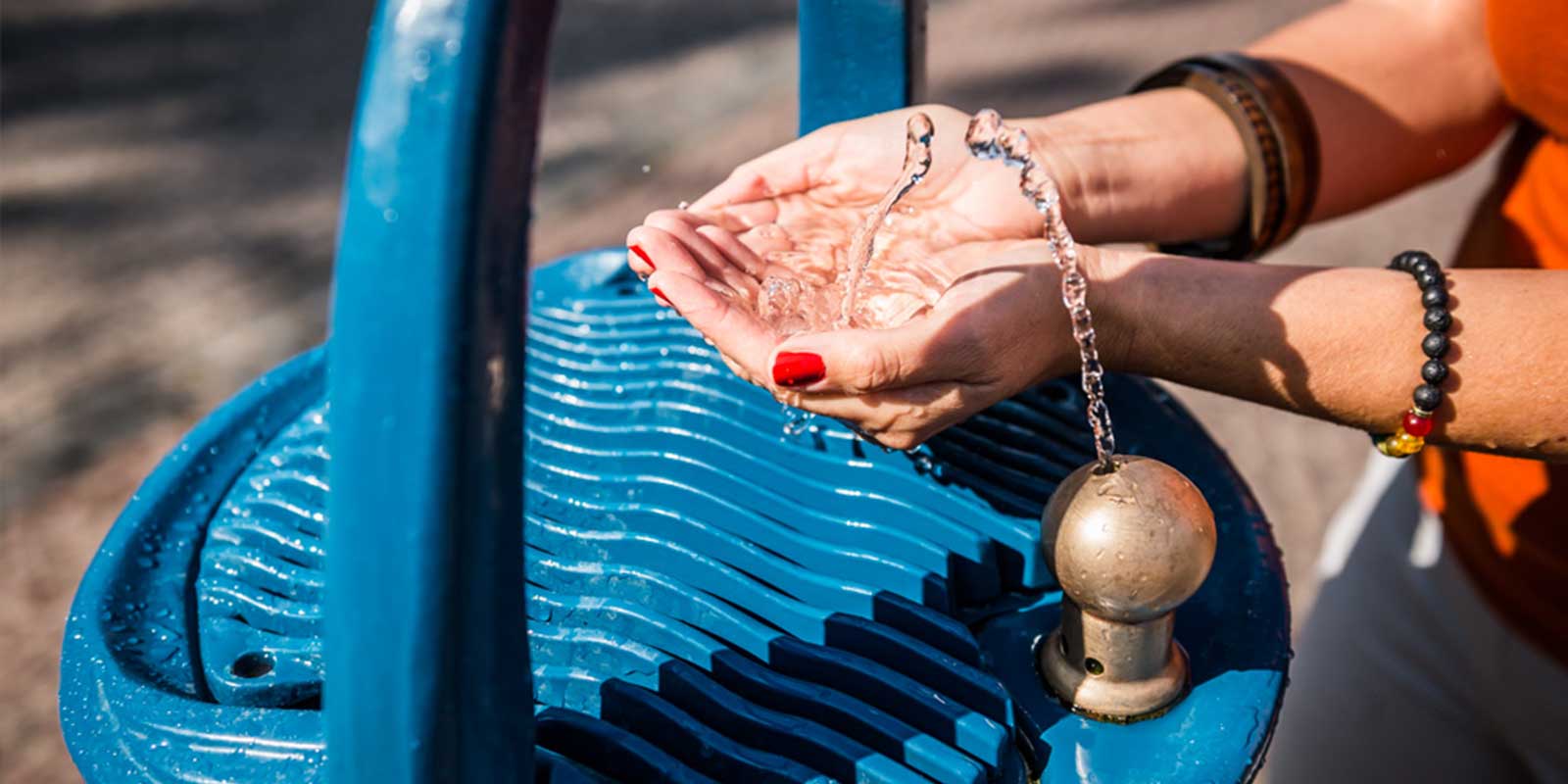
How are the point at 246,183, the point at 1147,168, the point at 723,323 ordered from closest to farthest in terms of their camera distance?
1. the point at 723,323
2. the point at 1147,168
3. the point at 246,183

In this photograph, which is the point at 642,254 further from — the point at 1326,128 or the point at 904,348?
the point at 1326,128

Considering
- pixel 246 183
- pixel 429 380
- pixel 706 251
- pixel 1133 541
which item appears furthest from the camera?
pixel 246 183

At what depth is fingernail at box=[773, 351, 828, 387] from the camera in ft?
2.88

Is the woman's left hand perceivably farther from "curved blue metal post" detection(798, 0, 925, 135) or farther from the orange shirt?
the orange shirt

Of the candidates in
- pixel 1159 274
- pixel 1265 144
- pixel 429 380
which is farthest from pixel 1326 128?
pixel 429 380

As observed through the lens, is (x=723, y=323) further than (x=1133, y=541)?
Yes

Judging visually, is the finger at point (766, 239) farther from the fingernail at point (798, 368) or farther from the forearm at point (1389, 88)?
the forearm at point (1389, 88)

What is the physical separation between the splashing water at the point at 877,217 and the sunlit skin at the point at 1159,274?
18mm

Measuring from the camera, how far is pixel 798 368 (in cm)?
88

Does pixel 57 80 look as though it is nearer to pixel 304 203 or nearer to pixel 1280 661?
pixel 304 203

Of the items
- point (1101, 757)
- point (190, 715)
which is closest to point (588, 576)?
point (190, 715)

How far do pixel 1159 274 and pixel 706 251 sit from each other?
338 mm

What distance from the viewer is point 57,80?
3.70 meters

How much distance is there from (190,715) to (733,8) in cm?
343
